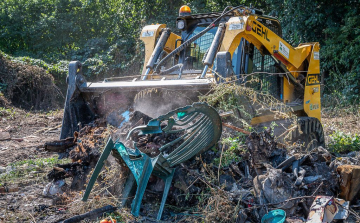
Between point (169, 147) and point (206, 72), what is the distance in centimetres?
165

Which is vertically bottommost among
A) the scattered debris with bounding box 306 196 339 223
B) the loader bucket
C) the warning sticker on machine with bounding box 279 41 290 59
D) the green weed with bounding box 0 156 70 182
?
the green weed with bounding box 0 156 70 182

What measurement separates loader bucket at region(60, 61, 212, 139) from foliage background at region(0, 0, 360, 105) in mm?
7859

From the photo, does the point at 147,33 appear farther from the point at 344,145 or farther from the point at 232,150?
the point at 344,145

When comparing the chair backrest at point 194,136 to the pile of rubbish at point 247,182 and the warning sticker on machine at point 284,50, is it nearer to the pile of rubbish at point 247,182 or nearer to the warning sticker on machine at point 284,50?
the pile of rubbish at point 247,182

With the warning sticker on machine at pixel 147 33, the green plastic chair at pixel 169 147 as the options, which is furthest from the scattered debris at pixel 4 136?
the green plastic chair at pixel 169 147

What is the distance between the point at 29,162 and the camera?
6.12 metres

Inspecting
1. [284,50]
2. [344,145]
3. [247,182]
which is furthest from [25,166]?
[344,145]

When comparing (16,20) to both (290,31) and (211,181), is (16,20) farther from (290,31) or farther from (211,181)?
(211,181)

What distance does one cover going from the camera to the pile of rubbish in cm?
388

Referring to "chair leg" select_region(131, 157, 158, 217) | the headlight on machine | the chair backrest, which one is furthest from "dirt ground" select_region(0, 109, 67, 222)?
the headlight on machine

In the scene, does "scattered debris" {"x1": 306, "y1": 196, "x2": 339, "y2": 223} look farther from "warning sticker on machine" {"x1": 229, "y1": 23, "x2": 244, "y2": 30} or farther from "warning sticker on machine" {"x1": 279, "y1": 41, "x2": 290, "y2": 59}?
"warning sticker on machine" {"x1": 279, "y1": 41, "x2": 290, "y2": 59}

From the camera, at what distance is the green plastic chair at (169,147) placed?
12.8 feet

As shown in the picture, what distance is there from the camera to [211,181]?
4.23 m

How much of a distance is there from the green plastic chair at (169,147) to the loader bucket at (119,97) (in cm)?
70
